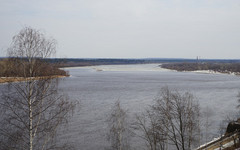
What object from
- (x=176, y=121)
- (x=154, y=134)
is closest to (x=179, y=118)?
(x=176, y=121)

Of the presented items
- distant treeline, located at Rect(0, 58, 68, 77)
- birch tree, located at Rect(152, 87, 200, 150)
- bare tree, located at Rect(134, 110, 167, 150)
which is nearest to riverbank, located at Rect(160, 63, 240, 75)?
birch tree, located at Rect(152, 87, 200, 150)

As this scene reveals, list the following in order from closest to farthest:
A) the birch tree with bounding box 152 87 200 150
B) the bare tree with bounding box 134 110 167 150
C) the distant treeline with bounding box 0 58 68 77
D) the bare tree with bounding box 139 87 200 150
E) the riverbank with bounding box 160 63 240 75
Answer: the distant treeline with bounding box 0 58 68 77 < the bare tree with bounding box 134 110 167 150 < the bare tree with bounding box 139 87 200 150 < the birch tree with bounding box 152 87 200 150 < the riverbank with bounding box 160 63 240 75

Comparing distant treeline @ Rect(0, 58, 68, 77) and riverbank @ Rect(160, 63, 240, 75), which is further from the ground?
distant treeline @ Rect(0, 58, 68, 77)

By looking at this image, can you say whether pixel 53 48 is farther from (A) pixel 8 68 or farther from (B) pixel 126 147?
(B) pixel 126 147

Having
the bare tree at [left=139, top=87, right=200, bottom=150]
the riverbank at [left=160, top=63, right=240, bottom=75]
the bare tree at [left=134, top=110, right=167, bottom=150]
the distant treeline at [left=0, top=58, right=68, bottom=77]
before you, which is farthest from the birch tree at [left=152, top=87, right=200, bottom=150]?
the riverbank at [left=160, top=63, right=240, bottom=75]

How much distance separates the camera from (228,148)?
1219 cm

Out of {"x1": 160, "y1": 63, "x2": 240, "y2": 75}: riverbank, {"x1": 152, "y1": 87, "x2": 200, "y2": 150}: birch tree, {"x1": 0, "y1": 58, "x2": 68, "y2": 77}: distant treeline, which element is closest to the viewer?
{"x1": 0, "y1": 58, "x2": 68, "y2": 77}: distant treeline

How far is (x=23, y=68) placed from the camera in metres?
7.56

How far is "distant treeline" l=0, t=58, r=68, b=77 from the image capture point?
7.40 meters

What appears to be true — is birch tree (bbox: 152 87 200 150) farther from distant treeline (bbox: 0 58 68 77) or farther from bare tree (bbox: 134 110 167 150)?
distant treeline (bbox: 0 58 68 77)

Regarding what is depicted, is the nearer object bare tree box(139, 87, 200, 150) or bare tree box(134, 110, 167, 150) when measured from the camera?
bare tree box(134, 110, 167, 150)

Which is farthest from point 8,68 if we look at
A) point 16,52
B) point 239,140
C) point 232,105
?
point 232,105

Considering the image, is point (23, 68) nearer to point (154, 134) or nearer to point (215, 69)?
point (154, 134)

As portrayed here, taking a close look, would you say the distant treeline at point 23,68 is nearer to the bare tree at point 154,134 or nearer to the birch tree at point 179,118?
the bare tree at point 154,134
